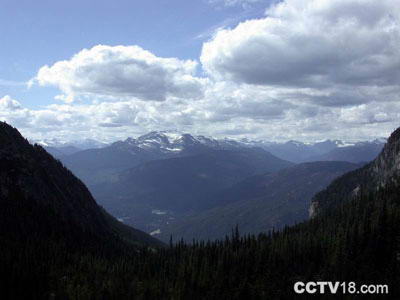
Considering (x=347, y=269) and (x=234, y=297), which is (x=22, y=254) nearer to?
(x=234, y=297)

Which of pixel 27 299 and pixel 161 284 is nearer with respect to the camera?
pixel 27 299

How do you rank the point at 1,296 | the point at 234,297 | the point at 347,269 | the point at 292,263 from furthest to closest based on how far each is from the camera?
the point at 292,263 → the point at 347,269 → the point at 234,297 → the point at 1,296

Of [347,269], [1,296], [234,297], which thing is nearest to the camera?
[1,296]

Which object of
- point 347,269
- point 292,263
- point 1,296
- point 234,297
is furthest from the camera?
point 292,263

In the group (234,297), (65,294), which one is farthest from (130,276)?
(234,297)

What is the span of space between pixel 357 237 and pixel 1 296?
153934 mm

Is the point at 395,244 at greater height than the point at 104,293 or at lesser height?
greater

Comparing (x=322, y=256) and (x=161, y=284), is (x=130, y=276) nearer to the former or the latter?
(x=161, y=284)

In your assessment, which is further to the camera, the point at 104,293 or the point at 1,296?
the point at 104,293

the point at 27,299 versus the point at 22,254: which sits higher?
the point at 22,254

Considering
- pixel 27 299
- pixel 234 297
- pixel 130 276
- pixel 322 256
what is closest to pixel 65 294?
pixel 27 299

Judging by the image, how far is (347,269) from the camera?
178m

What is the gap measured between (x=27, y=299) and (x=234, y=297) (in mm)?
78454

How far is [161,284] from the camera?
182m
